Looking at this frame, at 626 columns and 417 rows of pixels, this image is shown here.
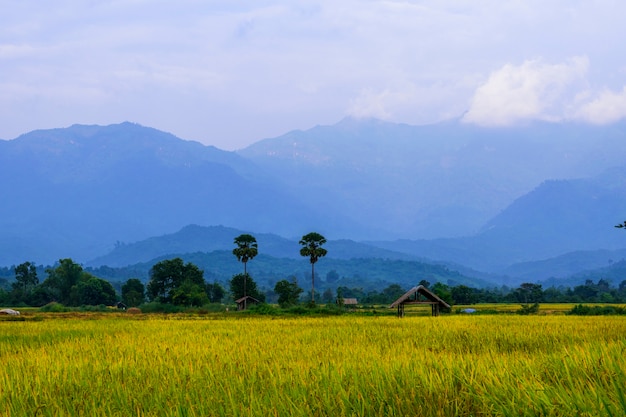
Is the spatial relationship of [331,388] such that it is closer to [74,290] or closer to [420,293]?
[420,293]

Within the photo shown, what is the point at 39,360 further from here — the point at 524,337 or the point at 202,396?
the point at 524,337

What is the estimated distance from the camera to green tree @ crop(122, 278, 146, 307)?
400ft

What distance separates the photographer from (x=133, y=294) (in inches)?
4857

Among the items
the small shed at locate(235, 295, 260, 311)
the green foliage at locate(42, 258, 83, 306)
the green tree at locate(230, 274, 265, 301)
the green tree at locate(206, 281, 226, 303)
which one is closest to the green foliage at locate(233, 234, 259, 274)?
the small shed at locate(235, 295, 260, 311)

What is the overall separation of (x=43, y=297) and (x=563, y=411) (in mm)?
129489

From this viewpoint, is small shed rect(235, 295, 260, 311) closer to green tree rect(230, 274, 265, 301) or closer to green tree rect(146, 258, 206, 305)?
green tree rect(230, 274, 265, 301)

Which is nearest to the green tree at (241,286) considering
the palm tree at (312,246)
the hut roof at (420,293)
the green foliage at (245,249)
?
the green foliage at (245,249)

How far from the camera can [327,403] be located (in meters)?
7.34

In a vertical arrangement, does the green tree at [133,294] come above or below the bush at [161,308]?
above

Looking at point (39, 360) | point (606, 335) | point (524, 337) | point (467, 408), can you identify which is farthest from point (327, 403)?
point (606, 335)

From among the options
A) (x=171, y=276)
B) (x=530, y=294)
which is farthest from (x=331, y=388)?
(x=530, y=294)

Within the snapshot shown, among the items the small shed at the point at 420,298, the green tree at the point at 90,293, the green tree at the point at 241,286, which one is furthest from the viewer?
the green tree at the point at 90,293

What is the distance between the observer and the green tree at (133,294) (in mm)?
122062

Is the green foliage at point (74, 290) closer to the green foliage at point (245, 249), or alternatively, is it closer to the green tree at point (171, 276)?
the green tree at point (171, 276)
